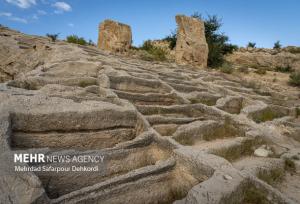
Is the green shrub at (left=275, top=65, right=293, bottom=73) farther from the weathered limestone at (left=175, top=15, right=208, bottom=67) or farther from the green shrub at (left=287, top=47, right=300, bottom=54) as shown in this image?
the weathered limestone at (left=175, top=15, right=208, bottom=67)

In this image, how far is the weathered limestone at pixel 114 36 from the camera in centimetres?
1102

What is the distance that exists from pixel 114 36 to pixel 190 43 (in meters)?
3.06

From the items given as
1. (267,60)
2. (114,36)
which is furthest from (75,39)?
(267,60)

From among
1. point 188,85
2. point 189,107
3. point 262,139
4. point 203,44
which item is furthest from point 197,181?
point 203,44

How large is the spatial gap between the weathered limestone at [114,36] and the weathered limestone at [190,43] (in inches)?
85.2

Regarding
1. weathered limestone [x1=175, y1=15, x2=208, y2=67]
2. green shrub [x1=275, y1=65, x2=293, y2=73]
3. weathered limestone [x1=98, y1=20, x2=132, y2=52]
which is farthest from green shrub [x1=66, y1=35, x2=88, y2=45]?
green shrub [x1=275, y1=65, x2=293, y2=73]

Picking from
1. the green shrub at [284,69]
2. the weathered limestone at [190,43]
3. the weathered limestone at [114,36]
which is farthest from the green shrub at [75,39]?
the green shrub at [284,69]

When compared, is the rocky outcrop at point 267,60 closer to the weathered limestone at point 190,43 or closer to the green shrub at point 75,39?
the weathered limestone at point 190,43

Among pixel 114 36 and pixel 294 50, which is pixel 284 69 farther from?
pixel 114 36

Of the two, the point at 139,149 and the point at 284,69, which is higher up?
the point at 284,69

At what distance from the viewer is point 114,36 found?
11.3 metres

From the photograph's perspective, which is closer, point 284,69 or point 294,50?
point 284,69

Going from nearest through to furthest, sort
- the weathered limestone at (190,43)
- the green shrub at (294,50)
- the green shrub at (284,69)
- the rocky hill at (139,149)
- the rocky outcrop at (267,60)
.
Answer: the rocky hill at (139,149)
the weathered limestone at (190,43)
the green shrub at (284,69)
the rocky outcrop at (267,60)
the green shrub at (294,50)

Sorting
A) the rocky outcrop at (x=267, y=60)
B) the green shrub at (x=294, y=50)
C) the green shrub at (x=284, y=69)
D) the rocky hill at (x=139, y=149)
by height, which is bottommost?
the rocky hill at (x=139, y=149)
